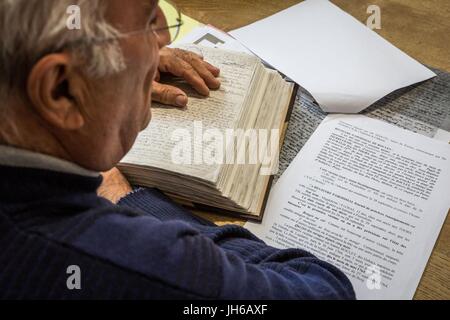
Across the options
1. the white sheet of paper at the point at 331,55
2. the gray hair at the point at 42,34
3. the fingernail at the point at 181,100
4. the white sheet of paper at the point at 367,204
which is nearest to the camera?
the gray hair at the point at 42,34

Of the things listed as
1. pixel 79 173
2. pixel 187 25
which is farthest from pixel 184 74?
pixel 79 173

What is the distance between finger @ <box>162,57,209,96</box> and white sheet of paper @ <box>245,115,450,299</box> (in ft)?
0.67

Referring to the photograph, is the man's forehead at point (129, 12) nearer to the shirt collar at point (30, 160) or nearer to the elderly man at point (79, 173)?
the elderly man at point (79, 173)

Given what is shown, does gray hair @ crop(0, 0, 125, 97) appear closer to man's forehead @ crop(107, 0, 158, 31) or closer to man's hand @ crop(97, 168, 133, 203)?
man's forehead @ crop(107, 0, 158, 31)

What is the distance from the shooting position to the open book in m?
0.75

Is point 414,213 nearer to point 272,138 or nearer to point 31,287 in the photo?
point 272,138

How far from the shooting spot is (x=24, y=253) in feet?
1.59

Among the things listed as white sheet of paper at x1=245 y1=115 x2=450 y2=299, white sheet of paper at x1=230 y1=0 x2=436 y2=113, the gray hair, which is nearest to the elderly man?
Answer: the gray hair

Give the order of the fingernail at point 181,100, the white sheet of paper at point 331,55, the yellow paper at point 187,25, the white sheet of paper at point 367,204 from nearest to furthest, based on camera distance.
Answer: the white sheet of paper at point 367,204 < the fingernail at point 181,100 < the white sheet of paper at point 331,55 < the yellow paper at point 187,25

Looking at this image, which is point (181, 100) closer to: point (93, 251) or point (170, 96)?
point (170, 96)

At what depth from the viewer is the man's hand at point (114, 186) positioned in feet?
2.64

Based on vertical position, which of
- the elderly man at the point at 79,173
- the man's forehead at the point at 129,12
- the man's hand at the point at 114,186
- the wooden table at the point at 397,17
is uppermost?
the wooden table at the point at 397,17

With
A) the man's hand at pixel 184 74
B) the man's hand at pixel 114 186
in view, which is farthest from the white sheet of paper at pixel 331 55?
the man's hand at pixel 114 186

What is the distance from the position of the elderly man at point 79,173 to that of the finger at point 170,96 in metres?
0.25
